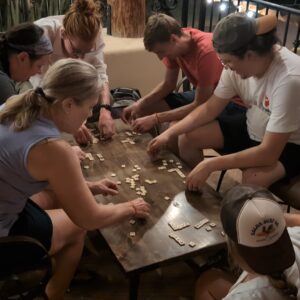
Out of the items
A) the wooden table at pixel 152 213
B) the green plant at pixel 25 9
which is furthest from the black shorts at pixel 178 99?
the green plant at pixel 25 9

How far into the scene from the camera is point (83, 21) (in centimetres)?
253

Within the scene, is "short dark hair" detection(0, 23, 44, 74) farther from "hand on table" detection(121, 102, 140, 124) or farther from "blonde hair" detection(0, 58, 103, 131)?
"hand on table" detection(121, 102, 140, 124)

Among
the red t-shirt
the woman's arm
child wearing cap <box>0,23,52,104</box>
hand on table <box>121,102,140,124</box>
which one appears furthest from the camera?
hand on table <box>121,102,140,124</box>

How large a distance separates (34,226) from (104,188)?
0.35 m

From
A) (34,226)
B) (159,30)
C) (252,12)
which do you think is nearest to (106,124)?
(159,30)

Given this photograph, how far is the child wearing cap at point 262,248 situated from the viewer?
1204 millimetres

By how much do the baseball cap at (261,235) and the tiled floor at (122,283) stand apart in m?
1.15

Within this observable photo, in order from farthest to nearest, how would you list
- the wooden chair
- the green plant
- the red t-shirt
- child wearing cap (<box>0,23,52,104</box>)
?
the green plant
the red t-shirt
child wearing cap (<box>0,23,52,104</box>)
the wooden chair

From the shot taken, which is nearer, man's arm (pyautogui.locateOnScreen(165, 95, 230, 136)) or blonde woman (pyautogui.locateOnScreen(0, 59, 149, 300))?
blonde woman (pyautogui.locateOnScreen(0, 59, 149, 300))

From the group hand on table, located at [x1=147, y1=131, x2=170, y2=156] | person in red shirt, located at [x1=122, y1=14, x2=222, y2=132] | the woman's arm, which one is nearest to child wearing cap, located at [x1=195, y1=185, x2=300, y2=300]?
the woman's arm

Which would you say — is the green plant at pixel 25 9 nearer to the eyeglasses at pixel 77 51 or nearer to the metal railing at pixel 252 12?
the metal railing at pixel 252 12

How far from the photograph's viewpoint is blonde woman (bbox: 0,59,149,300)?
5.21 feet

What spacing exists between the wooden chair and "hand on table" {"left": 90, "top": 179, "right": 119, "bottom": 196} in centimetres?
38

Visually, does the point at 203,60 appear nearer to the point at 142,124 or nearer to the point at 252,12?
the point at 142,124
